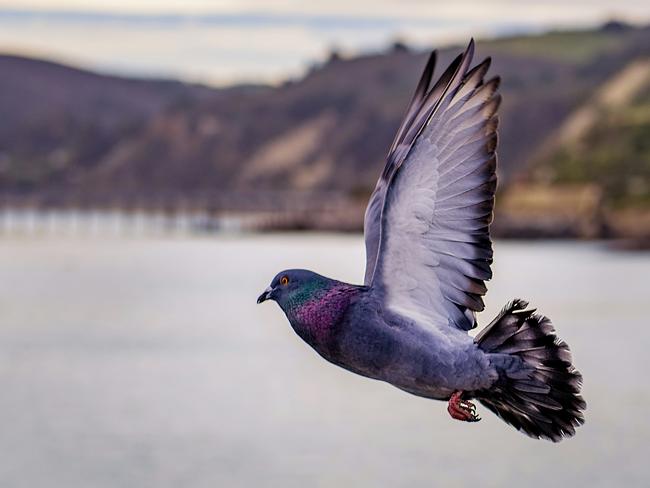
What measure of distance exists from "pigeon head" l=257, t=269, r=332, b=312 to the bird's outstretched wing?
0.26 m

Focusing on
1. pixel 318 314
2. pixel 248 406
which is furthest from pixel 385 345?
pixel 248 406

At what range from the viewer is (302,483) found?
3200 centimetres

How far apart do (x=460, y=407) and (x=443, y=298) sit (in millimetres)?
416

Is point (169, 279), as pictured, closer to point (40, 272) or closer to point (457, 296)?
point (40, 272)

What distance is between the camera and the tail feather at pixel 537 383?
5484mm

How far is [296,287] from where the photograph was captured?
5395 mm

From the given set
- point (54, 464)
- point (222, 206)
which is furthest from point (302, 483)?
point (222, 206)

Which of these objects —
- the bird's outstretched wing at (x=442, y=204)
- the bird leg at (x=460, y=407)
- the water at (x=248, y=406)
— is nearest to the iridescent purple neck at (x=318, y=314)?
the bird's outstretched wing at (x=442, y=204)

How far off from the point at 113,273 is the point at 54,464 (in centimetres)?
8658

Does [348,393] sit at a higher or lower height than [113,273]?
higher

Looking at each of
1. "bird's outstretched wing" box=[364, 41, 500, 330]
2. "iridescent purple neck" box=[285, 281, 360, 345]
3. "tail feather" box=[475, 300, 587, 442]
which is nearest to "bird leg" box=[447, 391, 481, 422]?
"tail feather" box=[475, 300, 587, 442]

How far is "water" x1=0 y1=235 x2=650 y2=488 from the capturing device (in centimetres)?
3297

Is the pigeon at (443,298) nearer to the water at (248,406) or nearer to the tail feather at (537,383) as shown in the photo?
the tail feather at (537,383)

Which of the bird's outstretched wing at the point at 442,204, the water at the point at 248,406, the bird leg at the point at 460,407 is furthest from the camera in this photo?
the water at the point at 248,406
